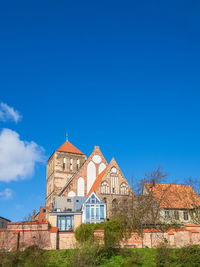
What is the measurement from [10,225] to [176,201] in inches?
962

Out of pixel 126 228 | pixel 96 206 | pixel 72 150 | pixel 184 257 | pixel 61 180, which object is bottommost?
pixel 184 257

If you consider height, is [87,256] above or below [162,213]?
below

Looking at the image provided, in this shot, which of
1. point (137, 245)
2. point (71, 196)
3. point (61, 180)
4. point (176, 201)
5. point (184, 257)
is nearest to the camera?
point (184, 257)

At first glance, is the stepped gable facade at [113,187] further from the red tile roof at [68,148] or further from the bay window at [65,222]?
the red tile roof at [68,148]

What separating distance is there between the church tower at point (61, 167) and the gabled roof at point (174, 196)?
71.6ft

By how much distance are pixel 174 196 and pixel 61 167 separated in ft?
86.6

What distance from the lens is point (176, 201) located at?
43.6 m

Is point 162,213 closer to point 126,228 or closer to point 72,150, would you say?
point 126,228

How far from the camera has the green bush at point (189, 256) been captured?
1944 centimetres

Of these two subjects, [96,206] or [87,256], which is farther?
[96,206]

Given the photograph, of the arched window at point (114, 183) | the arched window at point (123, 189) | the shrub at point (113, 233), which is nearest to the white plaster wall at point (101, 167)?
the arched window at point (114, 183)

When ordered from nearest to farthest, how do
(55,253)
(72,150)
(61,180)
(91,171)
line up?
(55,253)
(91,171)
(61,180)
(72,150)

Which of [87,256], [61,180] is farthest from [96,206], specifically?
[61,180]

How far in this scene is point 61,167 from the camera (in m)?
63.4
